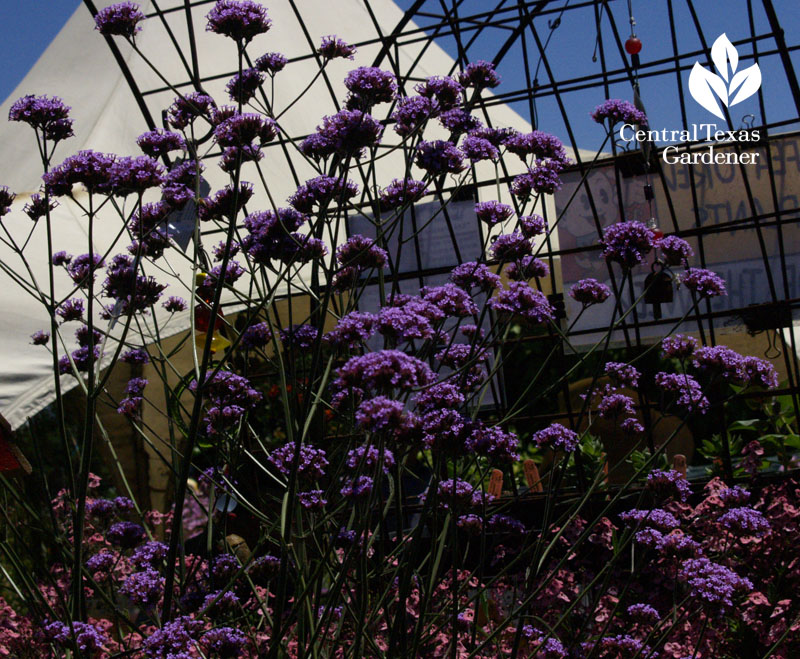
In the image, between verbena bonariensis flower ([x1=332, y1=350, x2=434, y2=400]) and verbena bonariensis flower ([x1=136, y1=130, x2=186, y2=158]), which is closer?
verbena bonariensis flower ([x1=332, y1=350, x2=434, y2=400])

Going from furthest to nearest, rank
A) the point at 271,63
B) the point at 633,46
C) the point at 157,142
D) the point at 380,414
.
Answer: the point at 633,46
the point at 271,63
the point at 157,142
the point at 380,414

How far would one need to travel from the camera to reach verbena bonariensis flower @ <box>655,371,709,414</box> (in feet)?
6.47

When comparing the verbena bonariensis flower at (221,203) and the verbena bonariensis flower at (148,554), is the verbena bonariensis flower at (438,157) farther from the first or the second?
the verbena bonariensis flower at (148,554)

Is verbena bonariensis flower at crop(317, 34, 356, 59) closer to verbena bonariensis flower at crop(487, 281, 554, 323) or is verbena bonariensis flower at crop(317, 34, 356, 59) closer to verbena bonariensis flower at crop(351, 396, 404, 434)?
verbena bonariensis flower at crop(487, 281, 554, 323)

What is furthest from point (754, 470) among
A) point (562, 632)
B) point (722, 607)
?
point (722, 607)

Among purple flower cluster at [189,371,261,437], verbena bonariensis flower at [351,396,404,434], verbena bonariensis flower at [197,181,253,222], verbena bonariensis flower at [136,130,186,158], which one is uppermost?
verbena bonariensis flower at [136,130,186,158]

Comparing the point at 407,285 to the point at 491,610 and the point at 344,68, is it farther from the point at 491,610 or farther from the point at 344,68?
the point at 344,68

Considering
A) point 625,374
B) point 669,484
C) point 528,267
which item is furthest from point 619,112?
point 669,484

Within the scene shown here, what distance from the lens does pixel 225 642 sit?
149 centimetres

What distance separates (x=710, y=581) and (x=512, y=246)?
82 cm

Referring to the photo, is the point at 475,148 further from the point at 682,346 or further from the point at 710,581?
the point at 710,581

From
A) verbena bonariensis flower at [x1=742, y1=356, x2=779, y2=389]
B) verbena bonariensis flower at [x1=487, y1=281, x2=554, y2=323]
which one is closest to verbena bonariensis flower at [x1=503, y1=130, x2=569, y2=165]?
verbena bonariensis flower at [x1=487, y1=281, x2=554, y2=323]

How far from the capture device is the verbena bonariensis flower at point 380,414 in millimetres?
1227

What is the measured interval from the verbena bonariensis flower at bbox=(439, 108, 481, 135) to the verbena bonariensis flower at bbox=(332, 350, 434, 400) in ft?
2.86
